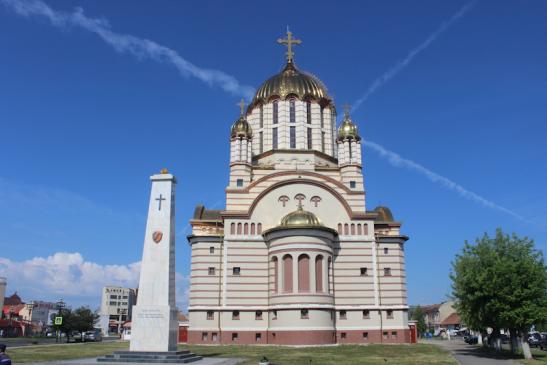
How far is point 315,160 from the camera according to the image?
141 feet

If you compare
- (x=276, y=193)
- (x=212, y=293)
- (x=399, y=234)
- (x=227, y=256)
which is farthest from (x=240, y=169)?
(x=399, y=234)

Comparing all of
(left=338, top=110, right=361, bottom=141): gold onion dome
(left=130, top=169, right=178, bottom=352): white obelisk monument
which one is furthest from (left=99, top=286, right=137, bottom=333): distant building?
(left=130, top=169, right=178, bottom=352): white obelisk monument

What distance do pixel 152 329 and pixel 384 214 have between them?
1029 inches

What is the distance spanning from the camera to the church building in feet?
116

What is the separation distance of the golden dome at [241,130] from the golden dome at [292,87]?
12.4 ft

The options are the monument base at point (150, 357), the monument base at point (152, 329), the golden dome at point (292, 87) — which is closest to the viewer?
the monument base at point (150, 357)

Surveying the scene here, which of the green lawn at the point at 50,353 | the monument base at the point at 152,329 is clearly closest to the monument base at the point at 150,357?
the monument base at the point at 152,329

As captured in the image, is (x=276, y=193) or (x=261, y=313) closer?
(x=261, y=313)

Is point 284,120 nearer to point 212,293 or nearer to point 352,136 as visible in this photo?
point 352,136

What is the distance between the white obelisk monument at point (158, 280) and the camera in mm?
20797

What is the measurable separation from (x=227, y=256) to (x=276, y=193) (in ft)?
20.6

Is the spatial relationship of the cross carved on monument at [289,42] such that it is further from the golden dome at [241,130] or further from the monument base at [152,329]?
the monument base at [152,329]

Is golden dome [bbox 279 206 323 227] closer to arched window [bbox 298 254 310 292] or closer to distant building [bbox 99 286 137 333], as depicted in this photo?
arched window [bbox 298 254 310 292]

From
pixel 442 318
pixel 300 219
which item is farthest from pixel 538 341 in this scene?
pixel 442 318
